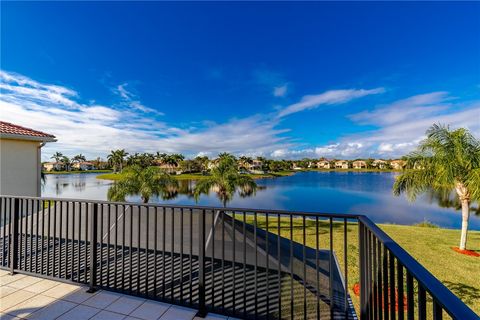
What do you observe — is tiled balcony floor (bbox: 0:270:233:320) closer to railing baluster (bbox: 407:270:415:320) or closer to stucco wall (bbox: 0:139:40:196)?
railing baluster (bbox: 407:270:415:320)

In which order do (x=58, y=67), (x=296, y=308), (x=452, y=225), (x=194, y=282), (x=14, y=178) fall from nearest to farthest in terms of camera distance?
(x=296, y=308) < (x=194, y=282) < (x=14, y=178) < (x=58, y=67) < (x=452, y=225)

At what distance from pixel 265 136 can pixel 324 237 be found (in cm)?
2139

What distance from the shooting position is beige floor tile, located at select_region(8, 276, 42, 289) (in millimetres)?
2428

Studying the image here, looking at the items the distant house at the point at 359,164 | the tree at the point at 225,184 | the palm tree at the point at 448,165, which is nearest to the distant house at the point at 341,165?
the distant house at the point at 359,164

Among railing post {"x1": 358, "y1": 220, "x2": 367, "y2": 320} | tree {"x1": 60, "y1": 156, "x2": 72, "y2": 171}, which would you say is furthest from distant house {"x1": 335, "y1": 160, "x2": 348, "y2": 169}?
tree {"x1": 60, "y1": 156, "x2": 72, "y2": 171}

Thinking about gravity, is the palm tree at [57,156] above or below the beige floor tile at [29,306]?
above

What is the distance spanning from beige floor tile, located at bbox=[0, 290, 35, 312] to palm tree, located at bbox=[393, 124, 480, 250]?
8.84m

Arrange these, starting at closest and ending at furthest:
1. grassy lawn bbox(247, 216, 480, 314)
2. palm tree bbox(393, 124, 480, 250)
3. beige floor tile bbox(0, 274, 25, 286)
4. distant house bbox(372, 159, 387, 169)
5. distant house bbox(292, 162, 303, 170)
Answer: beige floor tile bbox(0, 274, 25, 286) → grassy lawn bbox(247, 216, 480, 314) → palm tree bbox(393, 124, 480, 250) → distant house bbox(372, 159, 387, 169) → distant house bbox(292, 162, 303, 170)

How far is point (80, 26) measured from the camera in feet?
26.3

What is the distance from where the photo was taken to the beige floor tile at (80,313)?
1952mm

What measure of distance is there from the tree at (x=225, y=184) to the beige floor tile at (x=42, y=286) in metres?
7.16

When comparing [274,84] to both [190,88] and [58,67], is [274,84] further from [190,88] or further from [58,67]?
[58,67]

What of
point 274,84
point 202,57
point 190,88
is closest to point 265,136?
point 274,84

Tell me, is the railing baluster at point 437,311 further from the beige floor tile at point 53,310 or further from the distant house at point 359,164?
the distant house at point 359,164
